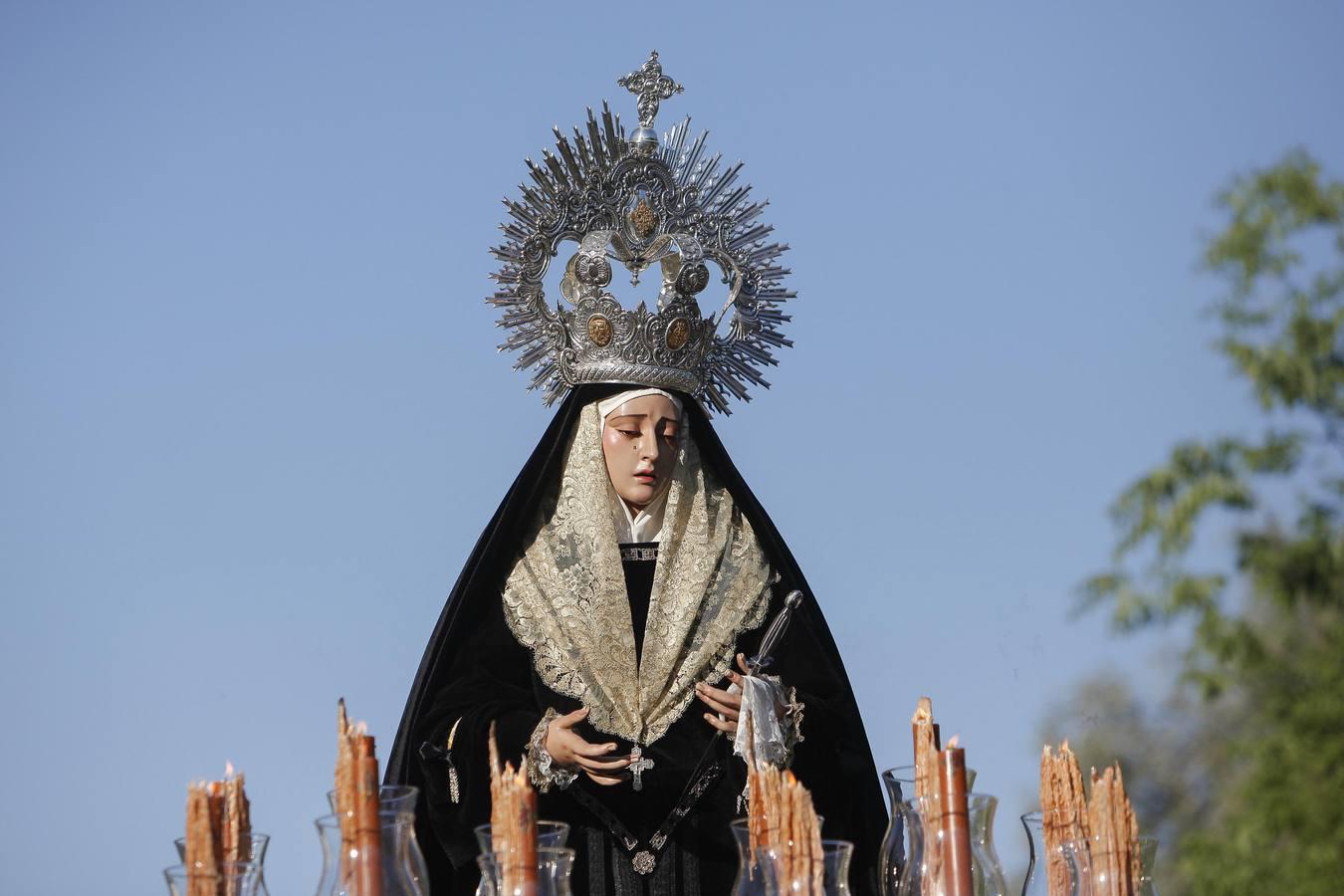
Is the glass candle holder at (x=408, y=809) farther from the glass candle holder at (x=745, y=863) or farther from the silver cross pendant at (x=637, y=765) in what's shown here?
the silver cross pendant at (x=637, y=765)

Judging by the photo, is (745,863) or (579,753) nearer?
(745,863)

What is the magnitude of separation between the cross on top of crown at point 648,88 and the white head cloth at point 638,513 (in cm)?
92

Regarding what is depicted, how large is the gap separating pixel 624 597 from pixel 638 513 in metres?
0.33

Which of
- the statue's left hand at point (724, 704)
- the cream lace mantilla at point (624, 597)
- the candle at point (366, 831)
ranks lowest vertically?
the candle at point (366, 831)

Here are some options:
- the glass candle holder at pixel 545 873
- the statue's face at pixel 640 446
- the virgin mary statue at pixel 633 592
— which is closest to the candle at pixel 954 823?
the glass candle holder at pixel 545 873

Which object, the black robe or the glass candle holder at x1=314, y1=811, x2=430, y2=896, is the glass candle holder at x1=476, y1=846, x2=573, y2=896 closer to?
the glass candle holder at x1=314, y1=811, x2=430, y2=896

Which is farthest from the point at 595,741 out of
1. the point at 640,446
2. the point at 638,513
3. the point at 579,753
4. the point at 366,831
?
the point at 366,831

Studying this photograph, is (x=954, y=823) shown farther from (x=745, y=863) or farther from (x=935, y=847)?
(x=745, y=863)

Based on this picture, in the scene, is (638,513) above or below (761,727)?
above

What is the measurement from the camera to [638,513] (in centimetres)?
669

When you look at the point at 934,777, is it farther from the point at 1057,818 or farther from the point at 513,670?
the point at 513,670

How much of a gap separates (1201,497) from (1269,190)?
1.72 m

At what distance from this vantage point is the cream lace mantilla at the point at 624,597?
633 cm

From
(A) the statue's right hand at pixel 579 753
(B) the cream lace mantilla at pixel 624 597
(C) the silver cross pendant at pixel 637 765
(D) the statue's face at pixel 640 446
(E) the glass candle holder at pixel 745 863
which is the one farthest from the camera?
(D) the statue's face at pixel 640 446
